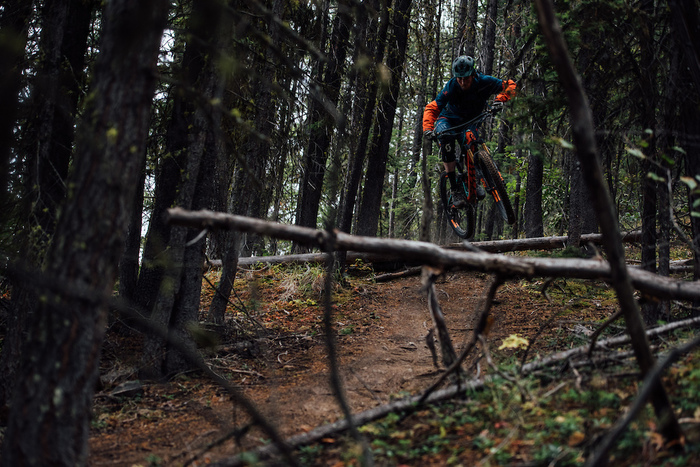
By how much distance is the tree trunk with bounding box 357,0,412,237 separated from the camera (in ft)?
31.1

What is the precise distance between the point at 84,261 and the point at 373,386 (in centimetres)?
328

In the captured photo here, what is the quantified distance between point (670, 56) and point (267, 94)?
14.5ft

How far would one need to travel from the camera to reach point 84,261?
8.39 ft

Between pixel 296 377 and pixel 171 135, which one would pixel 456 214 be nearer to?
pixel 296 377

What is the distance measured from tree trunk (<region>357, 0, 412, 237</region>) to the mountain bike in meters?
1.82

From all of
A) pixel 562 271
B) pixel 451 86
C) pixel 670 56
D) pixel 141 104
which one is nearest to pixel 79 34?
pixel 141 104

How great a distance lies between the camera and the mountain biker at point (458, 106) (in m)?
7.48

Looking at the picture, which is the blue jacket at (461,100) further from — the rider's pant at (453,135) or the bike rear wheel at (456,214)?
the bike rear wheel at (456,214)

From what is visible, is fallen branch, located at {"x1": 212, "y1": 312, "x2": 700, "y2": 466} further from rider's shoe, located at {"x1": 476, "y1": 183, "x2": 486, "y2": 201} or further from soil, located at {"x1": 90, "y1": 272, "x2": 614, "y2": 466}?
rider's shoe, located at {"x1": 476, "y1": 183, "x2": 486, "y2": 201}

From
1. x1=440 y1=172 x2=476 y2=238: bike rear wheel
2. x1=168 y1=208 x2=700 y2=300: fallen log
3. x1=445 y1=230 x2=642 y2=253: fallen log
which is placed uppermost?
x1=440 y1=172 x2=476 y2=238: bike rear wheel

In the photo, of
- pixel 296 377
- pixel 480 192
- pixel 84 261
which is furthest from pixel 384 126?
pixel 84 261

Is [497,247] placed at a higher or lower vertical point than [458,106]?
lower

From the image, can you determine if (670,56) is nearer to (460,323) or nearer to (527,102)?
(527,102)

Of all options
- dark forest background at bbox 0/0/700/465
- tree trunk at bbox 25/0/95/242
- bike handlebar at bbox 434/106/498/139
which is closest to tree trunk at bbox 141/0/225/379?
dark forest background at bbox 0/0/700/465
